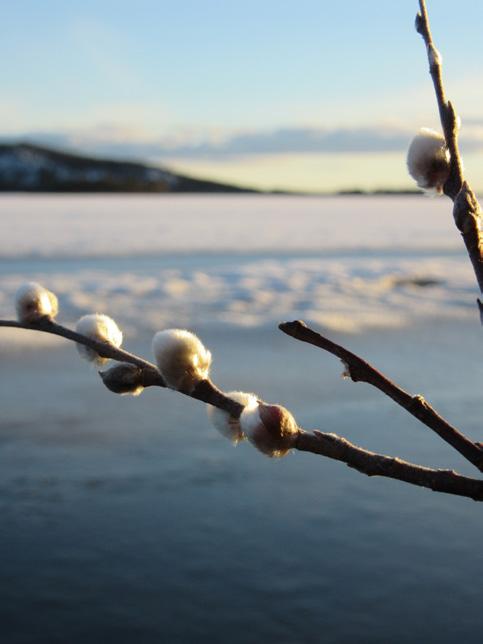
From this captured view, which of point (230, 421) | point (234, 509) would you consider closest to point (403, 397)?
point (230, 421)

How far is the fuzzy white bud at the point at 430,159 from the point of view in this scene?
2.64ft

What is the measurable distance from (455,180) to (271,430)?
0.96 feet

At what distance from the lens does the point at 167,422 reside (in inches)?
140

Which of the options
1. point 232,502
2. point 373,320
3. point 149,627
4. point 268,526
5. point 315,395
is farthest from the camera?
point 373,320

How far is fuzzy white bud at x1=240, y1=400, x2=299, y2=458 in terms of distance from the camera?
0.73 meters

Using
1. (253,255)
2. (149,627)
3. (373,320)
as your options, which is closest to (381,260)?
(253,255)

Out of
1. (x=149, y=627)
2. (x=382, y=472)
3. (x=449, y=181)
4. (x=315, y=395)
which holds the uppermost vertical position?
(x=315, y=395)

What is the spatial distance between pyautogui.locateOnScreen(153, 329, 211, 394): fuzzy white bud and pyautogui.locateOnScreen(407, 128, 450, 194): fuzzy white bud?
261 mm

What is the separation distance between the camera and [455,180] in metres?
0.81

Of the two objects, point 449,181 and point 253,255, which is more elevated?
point 253,255

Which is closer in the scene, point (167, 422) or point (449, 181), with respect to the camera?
point (449, 181)

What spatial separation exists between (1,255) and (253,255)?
10.5ft

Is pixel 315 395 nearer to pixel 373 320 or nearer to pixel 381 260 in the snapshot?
pixel 373 320

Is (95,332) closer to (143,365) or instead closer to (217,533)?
(143,365)
